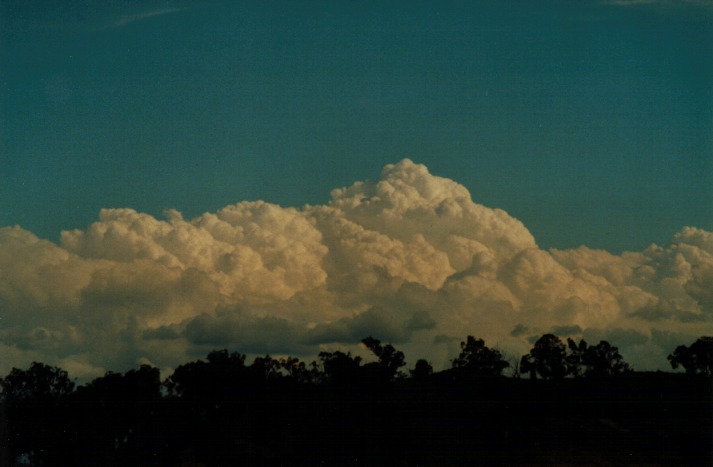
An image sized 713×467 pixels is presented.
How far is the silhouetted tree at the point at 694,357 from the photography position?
362 feet

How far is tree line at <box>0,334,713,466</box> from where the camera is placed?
3120 inches

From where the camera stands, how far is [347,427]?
80312 millimetres

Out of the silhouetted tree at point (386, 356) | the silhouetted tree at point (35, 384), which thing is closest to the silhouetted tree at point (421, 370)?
the silhouetted tree at point (386, 356)

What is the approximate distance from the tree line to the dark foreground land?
0.45 feet

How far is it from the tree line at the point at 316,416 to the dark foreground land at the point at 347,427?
0.14 m

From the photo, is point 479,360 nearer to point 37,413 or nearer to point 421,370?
point 421,370

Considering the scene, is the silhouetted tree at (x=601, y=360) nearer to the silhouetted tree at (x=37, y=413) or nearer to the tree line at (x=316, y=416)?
the tree line at (x=316, y=416)

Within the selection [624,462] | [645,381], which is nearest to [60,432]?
[624,462]

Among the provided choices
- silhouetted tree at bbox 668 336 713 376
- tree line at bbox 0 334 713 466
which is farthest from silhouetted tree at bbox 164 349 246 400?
silhouetted tree at bbox 668 336 713 376

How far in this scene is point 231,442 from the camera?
8044 centimetres

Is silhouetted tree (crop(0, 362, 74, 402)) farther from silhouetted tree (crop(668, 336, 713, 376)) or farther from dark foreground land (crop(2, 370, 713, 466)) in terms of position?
silhouetted tree (crop(668, 336, 713, 376))

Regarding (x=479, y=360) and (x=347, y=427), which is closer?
(x=347, y=427)

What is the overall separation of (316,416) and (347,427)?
10.1ft

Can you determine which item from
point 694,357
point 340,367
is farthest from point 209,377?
point 694,357
